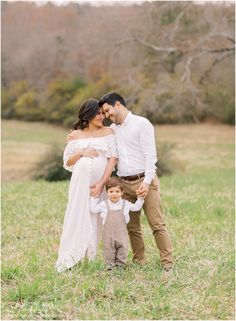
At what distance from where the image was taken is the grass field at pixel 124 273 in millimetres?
5078

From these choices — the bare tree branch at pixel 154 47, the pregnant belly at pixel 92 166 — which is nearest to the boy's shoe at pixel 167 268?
the pregnant belly at pixel 92 166

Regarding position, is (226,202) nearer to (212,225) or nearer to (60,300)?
(212,225)

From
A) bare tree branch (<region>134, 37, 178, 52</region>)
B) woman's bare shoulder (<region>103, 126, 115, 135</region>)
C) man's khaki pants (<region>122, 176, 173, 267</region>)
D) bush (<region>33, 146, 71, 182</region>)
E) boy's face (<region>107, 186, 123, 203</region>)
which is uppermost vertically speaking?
bare tree branch (<region>134, 37, 178, 52</region>)

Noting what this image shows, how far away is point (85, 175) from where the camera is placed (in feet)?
20.2

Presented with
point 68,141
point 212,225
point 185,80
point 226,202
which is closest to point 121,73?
point 185,80

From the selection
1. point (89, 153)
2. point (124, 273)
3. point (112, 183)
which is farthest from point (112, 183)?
point (124, 273)

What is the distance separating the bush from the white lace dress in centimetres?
1292

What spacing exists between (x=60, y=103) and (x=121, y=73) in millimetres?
8580

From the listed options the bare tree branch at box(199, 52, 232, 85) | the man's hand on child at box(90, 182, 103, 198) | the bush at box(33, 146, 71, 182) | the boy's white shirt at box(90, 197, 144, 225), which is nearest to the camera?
the boy's white shirt at box(90, 197, 144, 225)

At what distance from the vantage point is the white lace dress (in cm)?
614

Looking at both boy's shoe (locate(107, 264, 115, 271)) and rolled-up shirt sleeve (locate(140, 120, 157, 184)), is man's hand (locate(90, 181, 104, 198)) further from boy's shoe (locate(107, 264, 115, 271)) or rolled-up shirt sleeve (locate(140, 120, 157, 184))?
boy's shoe (locate(107, 264, 115, 271))

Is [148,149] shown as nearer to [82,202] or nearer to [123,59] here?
[82,202]

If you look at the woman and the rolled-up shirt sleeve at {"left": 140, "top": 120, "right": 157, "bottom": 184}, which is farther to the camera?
the woman

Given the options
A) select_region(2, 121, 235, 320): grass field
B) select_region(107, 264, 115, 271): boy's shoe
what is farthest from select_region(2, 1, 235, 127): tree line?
select_region(107, 264, 115, 271): boy's shoe
